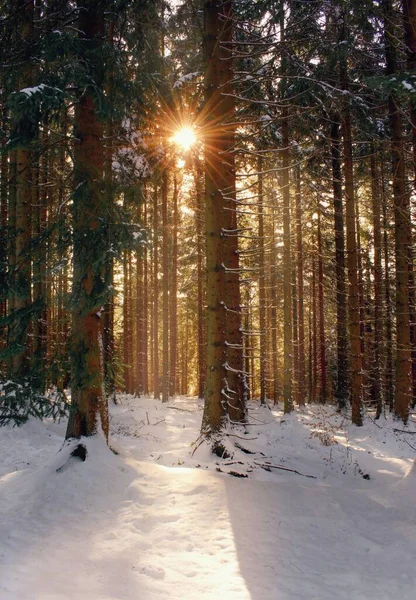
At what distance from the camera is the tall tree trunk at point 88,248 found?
6.65 m

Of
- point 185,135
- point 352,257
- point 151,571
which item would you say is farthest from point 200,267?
point 151,571

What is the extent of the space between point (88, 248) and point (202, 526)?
4.63m

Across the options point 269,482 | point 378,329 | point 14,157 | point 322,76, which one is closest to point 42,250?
point 269,482

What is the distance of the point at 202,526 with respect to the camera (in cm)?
504

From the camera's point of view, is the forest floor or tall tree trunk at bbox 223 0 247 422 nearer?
the forest floor

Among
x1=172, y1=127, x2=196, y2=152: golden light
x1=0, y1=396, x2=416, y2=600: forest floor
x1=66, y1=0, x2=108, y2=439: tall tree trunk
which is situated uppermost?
x1=172, y1=127, x2=196, y2=152: golden light

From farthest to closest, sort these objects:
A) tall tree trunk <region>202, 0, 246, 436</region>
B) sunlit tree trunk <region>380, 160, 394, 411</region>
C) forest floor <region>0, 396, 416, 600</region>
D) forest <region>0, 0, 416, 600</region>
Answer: sunlit tree trunk <region>380, 160, 394, 411</region> → tall tree trunk <region>202, 0, 246, 436</region> → forest <region>0, 0, 416, 600</region> → forest floor <region>0, 396, 416, 600</region>

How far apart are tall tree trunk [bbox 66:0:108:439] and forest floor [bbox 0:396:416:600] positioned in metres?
0.65

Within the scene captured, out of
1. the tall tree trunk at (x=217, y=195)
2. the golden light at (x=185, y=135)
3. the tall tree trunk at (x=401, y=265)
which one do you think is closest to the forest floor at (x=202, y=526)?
the tall tree trunk at (x=217, y=195)

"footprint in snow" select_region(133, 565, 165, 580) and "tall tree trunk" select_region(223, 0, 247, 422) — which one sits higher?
"tall tree trunk" select_region(223, 0, 247, 422)

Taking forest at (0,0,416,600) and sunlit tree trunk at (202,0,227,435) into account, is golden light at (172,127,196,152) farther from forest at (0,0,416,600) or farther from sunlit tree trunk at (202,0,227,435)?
sunlit tree trunk at (202,0,227,435)

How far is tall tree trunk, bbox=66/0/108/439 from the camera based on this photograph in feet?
21.8

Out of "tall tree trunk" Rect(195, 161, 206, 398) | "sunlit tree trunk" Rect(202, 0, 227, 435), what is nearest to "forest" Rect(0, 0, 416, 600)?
"sunlit tree trunk" Rect(202, 0, 227, 435)

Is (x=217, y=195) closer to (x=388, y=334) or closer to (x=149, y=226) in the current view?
(x=149, y=226)
